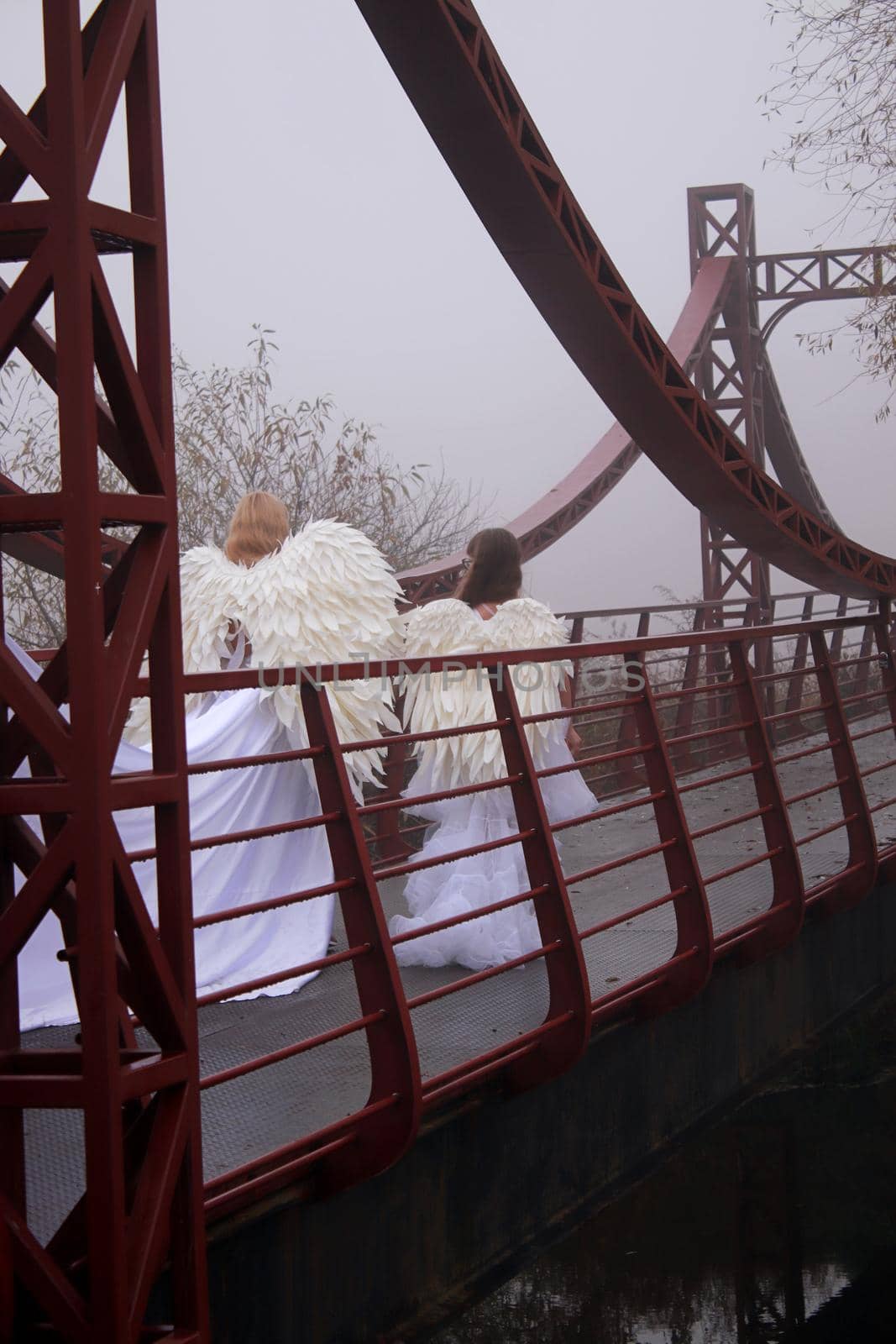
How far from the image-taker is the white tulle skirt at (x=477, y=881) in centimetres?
452

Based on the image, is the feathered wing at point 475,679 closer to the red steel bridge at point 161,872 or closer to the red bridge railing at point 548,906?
the red bridge railing at point 548,906

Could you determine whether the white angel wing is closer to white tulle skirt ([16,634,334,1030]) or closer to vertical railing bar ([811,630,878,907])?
white tulle skirt ([16,634,334,1030])

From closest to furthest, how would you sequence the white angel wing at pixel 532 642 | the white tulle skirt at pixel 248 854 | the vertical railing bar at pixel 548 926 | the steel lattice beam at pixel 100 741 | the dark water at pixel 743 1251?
the steel lattice beam at pixel 100 741, the vertical railing bar at pixel 548 926, the dark water at pixel 743 1251, the white tulle skirt at pixel 248 854, the white angel wing at pixel 532 642

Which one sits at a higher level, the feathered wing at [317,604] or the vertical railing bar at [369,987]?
the feathered wing at [317,604]

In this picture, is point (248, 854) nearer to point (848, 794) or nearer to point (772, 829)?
point (772, 829)

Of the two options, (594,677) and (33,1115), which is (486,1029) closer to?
(33,1115)

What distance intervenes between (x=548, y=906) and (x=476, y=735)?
130 cm

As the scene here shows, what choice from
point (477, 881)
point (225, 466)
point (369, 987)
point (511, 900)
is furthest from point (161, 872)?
point (225, 466)

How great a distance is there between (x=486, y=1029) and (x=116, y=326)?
2145 mm

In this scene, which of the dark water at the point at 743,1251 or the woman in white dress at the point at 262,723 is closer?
the dark water at the point at 743,1251

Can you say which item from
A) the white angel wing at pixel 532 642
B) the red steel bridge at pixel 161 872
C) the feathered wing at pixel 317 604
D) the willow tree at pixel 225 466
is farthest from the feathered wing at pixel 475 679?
the willow tree at pixel 225 466

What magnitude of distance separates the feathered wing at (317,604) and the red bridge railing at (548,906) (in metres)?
0.36

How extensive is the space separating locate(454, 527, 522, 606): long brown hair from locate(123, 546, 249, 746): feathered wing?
0.79 metres

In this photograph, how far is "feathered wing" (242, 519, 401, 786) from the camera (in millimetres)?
4375
